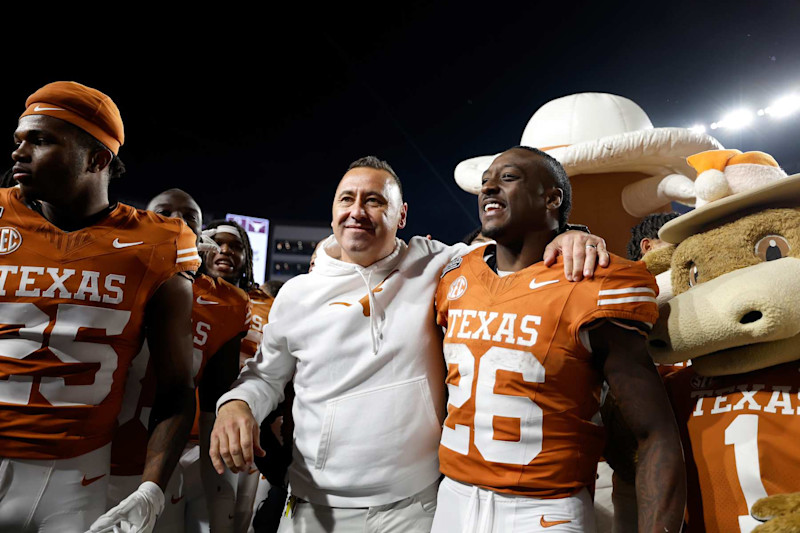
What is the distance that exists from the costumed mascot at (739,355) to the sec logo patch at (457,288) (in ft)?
1.82

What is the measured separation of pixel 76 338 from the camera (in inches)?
61.9

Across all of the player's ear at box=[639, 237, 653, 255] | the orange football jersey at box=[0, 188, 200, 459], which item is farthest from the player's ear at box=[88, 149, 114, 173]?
the player's ear at box=[639, 237, 653, 255]

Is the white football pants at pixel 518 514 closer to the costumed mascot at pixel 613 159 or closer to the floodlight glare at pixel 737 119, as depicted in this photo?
the costumed mascot at pixel 613 159

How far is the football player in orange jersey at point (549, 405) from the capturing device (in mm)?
1308

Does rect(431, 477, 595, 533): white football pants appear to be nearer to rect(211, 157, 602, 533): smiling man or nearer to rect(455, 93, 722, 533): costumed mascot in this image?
rect(211, 157, 602, 533): smiling man

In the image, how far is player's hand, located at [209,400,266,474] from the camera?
1.50 meters

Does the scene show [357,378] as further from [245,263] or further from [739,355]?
[245,263]

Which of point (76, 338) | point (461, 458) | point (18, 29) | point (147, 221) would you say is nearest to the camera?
point (461, 458)

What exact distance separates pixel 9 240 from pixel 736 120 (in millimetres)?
14212

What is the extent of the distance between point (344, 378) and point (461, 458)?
456 mm

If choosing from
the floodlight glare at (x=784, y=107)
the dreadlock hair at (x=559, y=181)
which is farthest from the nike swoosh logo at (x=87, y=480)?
the floodlight glare at (x=784, y=107)

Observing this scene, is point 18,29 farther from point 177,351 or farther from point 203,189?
point 177,351

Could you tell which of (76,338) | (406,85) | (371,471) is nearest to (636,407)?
(371,471)

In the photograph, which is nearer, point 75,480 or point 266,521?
point 75,480
